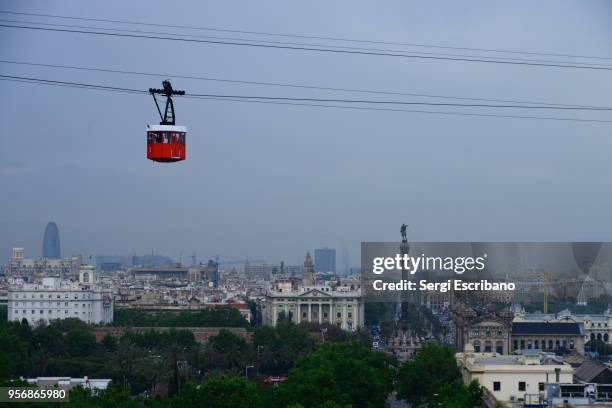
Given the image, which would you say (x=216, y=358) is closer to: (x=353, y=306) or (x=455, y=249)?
(x=455, y=249)

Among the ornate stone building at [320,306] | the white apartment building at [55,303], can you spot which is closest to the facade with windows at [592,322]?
the ornate stone building at [320,306]

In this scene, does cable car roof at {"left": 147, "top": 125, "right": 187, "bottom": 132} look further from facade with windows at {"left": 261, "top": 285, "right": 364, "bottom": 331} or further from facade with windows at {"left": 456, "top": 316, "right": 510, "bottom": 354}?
facade with windows at {"left": 261, "top": 285, "right": 364, "bottom": 331}

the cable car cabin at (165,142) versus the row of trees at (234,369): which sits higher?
the cable car cabin at (165,142)

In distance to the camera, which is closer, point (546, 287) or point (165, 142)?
point (165, 142)

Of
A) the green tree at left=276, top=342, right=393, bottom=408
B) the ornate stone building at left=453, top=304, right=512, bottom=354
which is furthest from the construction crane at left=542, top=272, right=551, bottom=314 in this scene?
the green tree at left=276, top=342, right=393, bottom=408

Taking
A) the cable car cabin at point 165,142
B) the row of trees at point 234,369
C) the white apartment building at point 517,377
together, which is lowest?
the row of trees at point 234,369

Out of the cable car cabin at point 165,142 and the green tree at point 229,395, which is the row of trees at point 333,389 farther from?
the cable car cabin at point 165,142

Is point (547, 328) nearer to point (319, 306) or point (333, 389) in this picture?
point (319, 306)

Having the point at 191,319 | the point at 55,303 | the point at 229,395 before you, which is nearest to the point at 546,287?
the point at 191,319

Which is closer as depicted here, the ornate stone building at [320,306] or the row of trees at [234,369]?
the row of trees at [234,369]
